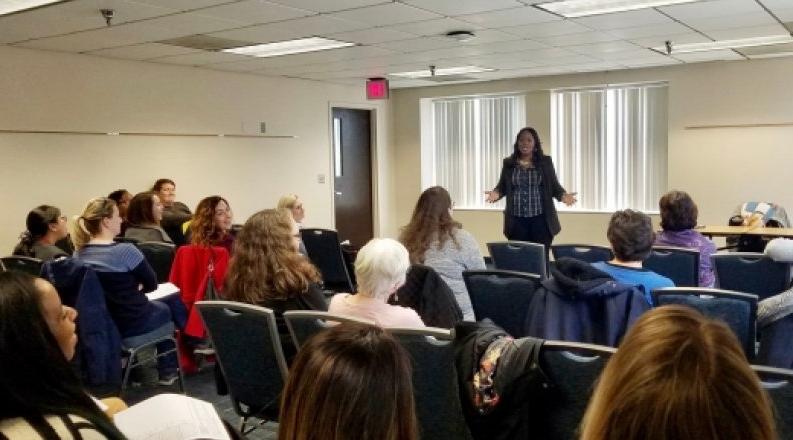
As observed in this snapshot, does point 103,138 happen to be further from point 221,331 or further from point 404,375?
point 404,375

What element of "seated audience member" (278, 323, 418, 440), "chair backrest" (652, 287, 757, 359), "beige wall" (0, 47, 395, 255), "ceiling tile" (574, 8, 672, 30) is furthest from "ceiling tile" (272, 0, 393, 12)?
"seated audience member" (278, 323, 418, 440)

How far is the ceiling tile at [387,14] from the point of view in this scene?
4.81 meters

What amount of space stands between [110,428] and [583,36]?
572cm

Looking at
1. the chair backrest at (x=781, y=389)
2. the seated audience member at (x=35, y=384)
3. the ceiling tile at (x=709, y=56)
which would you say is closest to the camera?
the seated audience member at (x=35, y=384)

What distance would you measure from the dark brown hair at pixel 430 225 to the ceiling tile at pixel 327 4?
4.69 ft

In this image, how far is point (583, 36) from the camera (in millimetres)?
6133

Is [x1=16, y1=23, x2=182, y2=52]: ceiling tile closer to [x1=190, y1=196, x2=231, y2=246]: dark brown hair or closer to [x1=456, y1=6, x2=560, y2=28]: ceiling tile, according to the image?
[x1=190, y1=196, x2=231, y2=246]: dark brown hair

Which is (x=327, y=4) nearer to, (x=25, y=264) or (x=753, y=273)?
(x=25, y=264)

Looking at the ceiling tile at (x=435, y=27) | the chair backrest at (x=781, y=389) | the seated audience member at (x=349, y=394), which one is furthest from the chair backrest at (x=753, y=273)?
the seated audience member at (x=349, y=394)

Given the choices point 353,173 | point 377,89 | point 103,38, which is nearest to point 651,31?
point 377,89

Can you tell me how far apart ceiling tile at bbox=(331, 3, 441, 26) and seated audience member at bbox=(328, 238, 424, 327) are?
2396 millimetres

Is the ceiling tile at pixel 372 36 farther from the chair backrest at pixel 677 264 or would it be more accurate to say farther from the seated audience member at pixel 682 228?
the chair backrest at pixel 677 264

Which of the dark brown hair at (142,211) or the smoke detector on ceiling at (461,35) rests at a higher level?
the smoke detector on ceiling at (461,35)

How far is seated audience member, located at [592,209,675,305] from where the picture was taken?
3002mm
